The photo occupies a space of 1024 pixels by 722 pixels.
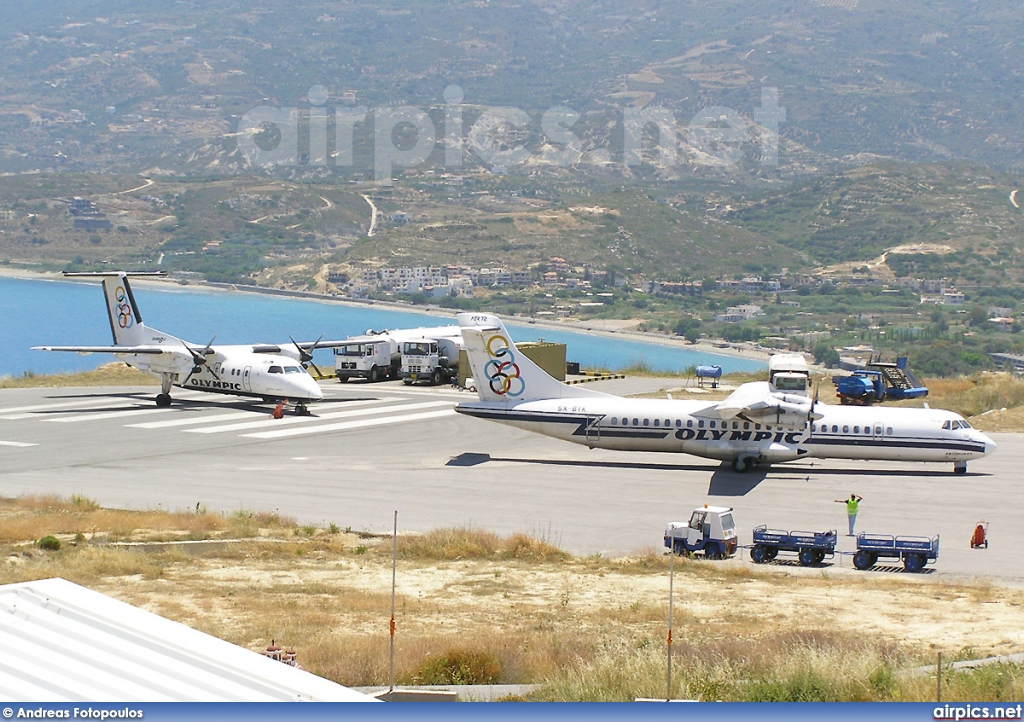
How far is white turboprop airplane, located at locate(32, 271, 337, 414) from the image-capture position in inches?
2094

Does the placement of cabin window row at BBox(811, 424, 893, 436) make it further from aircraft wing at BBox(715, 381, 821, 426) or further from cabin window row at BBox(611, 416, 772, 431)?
cabin window row at BBox(611, 416, 772, 431)

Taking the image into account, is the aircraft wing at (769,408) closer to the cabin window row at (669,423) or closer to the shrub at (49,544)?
the cabin window row at (669,423)

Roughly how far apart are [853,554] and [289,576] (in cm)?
1330

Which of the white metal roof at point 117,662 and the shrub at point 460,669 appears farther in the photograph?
the shrub at point 460,669

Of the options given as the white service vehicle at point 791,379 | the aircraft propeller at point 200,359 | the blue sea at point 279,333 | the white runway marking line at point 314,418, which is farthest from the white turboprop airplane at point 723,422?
the blue sea at point 279,333

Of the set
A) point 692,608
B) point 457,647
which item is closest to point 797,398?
point 692,608

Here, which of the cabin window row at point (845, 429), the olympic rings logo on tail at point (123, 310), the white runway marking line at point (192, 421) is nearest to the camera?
the cabin window row at point (845, 429)

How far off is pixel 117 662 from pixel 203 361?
4523cm

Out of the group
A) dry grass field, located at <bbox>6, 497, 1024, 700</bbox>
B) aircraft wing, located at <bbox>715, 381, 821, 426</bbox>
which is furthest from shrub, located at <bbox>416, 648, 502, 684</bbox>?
aircraft wing, located at <bbox>715, 381, 821, 426</bbox>

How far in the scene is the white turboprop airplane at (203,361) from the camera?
174 feet

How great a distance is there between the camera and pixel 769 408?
131ft

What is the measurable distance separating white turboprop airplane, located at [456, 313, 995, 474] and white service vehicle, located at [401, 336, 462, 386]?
2393 cm

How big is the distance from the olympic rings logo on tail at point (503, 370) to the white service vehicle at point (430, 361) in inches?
950

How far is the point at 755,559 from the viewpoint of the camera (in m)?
29.2
